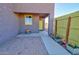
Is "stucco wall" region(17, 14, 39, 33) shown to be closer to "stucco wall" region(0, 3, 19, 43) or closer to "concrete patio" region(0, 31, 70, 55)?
"stucco wall" region(0, 3, 19, 43)

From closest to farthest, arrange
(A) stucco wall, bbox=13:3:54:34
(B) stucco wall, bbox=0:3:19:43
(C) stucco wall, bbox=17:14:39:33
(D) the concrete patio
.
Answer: (D) the concrete patio < (B) stucco wall, bbox=0:3:19:43 < (A) stucco wall, bbox=13:3:54:34 < (C) stucco wall, bbox=17:14:39:33

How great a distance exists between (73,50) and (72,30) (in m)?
1.09

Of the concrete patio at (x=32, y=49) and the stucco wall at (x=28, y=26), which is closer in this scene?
the concrete patio at (x=32, y=49)

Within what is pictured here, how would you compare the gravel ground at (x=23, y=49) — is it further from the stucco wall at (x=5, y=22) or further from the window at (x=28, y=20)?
the window at (x=28, y=20)

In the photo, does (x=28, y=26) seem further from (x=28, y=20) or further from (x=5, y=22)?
(x=5, y=22)

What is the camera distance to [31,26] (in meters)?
10.6

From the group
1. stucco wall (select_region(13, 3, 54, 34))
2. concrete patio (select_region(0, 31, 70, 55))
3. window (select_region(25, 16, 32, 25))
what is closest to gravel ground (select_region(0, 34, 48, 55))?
concrete patio (select_region(0, 31, 70, 55))

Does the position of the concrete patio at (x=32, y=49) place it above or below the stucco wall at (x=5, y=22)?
below

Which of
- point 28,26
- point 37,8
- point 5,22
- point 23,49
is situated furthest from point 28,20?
point 23,49

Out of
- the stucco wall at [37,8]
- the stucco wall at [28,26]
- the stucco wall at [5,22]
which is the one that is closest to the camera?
the stucco wall at [5,22]

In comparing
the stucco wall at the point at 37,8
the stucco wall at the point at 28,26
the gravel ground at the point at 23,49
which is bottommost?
the gravel ground at the point at 23,49

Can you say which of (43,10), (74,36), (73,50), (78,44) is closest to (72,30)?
(74,36)

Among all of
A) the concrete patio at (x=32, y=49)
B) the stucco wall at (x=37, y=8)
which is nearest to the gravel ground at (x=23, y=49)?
the concrete patio at (x=32, y=49)
